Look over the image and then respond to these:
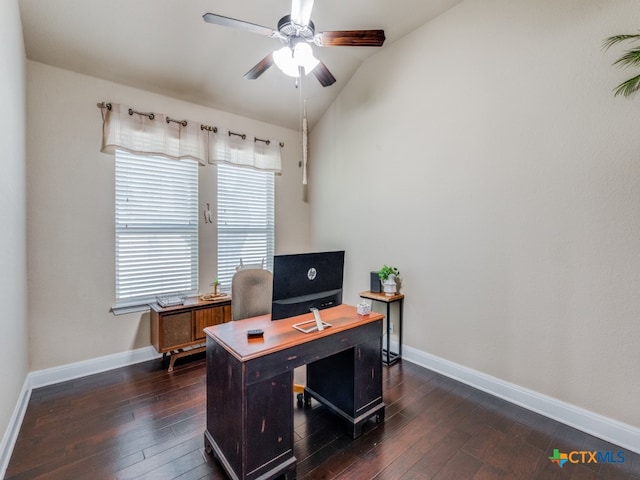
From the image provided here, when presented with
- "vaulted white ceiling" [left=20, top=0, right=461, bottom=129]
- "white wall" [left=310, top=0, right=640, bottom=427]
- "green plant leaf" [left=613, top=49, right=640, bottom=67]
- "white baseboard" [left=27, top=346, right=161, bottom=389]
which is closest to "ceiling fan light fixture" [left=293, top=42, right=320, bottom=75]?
"vaulted white ceiling" [left=20, top=0, right=461, bottom=129]

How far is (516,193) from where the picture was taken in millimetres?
2357

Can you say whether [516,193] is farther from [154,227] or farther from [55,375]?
[55,375]

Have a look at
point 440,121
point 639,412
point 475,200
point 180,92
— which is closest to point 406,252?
point 475,200

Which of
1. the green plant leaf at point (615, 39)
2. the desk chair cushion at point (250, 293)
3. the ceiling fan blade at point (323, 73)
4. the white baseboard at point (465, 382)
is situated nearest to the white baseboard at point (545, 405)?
the white baseboard at point (465, 382)

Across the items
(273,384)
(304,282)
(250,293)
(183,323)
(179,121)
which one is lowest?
(183,323)

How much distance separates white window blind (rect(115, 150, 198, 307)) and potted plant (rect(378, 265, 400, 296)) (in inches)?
85.8

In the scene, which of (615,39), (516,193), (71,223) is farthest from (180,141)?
(615,39)

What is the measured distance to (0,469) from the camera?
161 cm

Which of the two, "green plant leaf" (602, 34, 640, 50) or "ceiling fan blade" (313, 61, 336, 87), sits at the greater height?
"ceiling fan blade" (313, 61, 336, 87)

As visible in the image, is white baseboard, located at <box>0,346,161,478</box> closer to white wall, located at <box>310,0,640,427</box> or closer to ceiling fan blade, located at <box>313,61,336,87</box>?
white wall, located at <box>310,0,640,427</box>

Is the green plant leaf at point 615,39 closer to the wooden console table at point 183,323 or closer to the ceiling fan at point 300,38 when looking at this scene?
the ceiling fan at point 300,38

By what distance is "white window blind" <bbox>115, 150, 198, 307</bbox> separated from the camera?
117 inches

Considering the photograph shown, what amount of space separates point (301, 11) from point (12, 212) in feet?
7.92

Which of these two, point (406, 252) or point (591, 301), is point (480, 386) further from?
point (406, 252)
